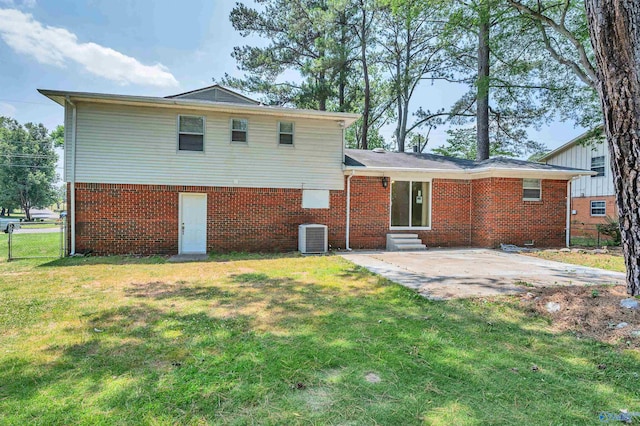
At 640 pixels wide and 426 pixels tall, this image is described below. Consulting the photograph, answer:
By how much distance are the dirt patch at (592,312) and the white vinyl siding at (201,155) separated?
753 cm

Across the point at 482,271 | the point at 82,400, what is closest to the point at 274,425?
the point at 82,400

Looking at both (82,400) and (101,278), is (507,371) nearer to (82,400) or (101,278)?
(82,400)

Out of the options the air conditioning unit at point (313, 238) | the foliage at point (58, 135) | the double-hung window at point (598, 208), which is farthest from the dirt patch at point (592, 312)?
the foliage at point (58, 135)

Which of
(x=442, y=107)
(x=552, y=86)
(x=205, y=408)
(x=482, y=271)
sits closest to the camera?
(x=205, y=408)

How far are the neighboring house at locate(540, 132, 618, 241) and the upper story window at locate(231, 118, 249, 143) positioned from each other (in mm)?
17553

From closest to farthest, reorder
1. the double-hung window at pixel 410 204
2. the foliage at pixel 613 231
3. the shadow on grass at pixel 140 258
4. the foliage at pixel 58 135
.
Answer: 1. the shadow on grass at pixel 140 258
2. the double-hung window at pixel 410 204
3. the foliage at pixel 613 231
4. the foliage at pixel 58 135

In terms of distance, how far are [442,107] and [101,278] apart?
23682mm

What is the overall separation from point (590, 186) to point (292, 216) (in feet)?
63.2

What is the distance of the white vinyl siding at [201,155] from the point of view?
9805 mm

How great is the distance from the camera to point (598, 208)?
766 inches

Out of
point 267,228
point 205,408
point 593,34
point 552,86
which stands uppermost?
point 552,86

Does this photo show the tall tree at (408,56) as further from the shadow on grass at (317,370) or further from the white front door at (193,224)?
the shadow on grass at (317,370)

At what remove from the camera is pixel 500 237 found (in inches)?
457

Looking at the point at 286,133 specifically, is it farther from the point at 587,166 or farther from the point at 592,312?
the point at 587,166
